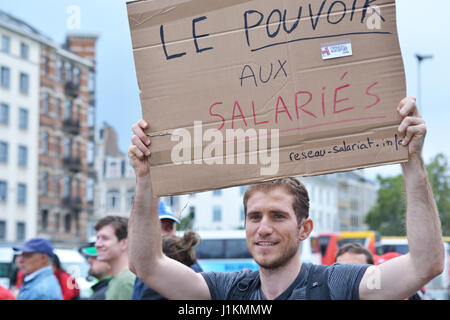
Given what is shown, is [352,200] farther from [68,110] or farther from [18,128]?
[18,128]

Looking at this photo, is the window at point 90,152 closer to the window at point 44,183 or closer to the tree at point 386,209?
the window at point 44,183

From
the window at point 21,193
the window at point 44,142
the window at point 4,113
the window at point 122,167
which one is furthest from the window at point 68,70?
the window at point 122,167

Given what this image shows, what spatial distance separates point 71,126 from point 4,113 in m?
6.90

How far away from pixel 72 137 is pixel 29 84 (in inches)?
243

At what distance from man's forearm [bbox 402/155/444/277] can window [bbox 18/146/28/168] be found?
47255mm

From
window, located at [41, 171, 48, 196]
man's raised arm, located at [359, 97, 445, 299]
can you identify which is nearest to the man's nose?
man's raised arm, located at [359, 97, 445, 299]

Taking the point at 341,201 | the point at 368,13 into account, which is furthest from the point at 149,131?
the point at 341,201

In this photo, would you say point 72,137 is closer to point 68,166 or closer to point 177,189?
point 68,166

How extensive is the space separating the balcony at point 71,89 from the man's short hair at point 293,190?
51636mm

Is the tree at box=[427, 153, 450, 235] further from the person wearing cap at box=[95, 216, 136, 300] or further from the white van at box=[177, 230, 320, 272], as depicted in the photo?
the person wearing cap at box=[95, 216, 136, 300]

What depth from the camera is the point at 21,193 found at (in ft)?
157

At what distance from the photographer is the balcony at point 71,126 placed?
5275 cm

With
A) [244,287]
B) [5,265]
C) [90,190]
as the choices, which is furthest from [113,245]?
[90,190]
